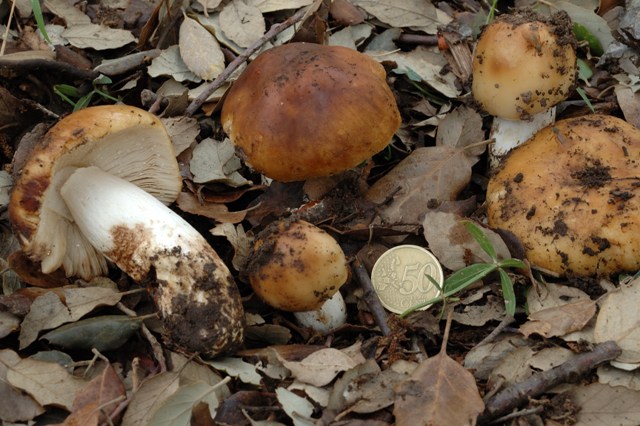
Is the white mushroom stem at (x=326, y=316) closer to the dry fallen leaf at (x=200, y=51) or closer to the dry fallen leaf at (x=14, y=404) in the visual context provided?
the dry fallen leaf at (x=14, y=404)

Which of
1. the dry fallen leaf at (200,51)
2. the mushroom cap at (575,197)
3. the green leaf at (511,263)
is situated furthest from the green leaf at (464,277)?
the dry fallen leaf at (200,51)

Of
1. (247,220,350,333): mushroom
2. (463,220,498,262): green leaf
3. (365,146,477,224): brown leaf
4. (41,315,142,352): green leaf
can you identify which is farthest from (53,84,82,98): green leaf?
(463,220,498,262): green leaf

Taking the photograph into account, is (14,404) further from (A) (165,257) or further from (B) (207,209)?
(B) (207,209)

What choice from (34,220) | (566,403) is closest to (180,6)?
(34,220)

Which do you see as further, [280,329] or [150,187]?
[150,187]

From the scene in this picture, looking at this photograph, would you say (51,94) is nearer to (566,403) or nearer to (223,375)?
(223,375)

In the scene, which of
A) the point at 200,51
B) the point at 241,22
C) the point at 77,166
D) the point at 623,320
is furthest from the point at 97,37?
the point at 623,320
